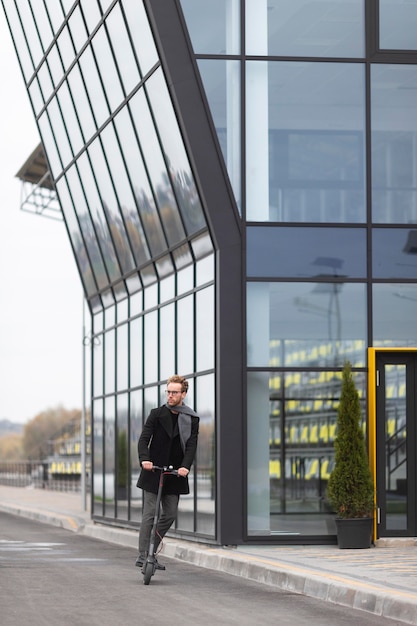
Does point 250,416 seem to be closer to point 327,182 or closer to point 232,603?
point 327,182

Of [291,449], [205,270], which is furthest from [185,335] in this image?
[291,449]

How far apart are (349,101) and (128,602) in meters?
8.44

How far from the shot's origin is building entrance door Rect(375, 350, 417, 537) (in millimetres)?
16531

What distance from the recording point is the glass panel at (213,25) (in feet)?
55.5

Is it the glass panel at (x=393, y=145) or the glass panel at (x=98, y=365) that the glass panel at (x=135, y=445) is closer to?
the glass panel at (x=98, y=365)

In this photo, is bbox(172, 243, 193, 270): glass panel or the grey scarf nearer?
the grey scarf

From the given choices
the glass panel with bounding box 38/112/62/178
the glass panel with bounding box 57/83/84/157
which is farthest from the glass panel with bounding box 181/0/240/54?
the glass panel with bounding box 38/112/62/178

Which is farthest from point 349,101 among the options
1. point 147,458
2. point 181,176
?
point 147,458

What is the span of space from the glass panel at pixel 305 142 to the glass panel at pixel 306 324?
0.94 meters

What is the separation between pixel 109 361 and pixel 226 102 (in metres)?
8.35

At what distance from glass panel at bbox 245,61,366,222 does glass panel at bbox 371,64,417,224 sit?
8.0 inches

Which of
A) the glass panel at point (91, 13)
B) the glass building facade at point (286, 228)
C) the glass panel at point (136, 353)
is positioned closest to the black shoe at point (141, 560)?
the glass building facade at point (286, 228)

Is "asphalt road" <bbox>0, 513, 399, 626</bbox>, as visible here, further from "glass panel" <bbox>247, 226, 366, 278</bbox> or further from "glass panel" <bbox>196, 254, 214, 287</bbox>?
"glass panel" <bbox>247, 226, 366, 278</bbox>

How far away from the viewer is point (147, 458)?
41.7 ft
